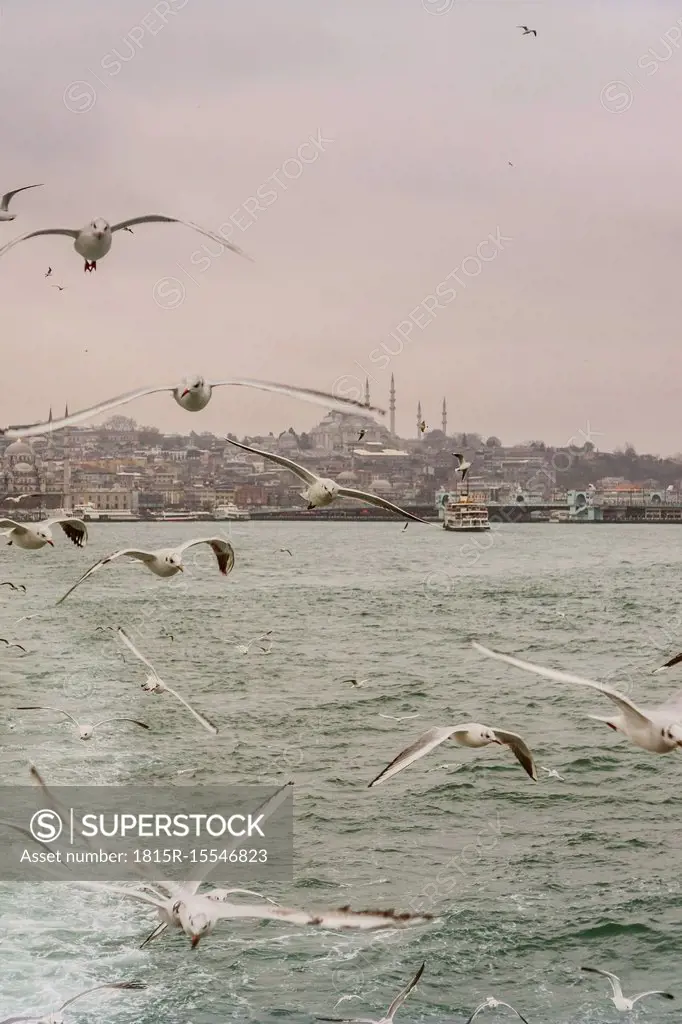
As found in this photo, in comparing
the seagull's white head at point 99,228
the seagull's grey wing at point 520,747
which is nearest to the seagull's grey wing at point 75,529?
the seagull's white head at point 99,228

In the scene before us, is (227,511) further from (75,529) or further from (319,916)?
(319,916)

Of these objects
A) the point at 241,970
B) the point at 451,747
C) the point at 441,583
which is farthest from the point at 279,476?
the point at 241,970

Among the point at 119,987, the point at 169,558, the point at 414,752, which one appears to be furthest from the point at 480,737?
the point at 119,987

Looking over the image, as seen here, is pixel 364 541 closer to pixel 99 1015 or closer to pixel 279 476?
pixel 279 476

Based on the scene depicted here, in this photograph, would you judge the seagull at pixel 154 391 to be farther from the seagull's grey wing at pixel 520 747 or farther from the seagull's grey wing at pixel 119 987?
the seagull's grey wing at pixel 119 987

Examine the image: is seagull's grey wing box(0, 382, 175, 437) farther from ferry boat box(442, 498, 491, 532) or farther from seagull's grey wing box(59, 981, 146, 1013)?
ferry boat box(442, 498, 491, 532)
